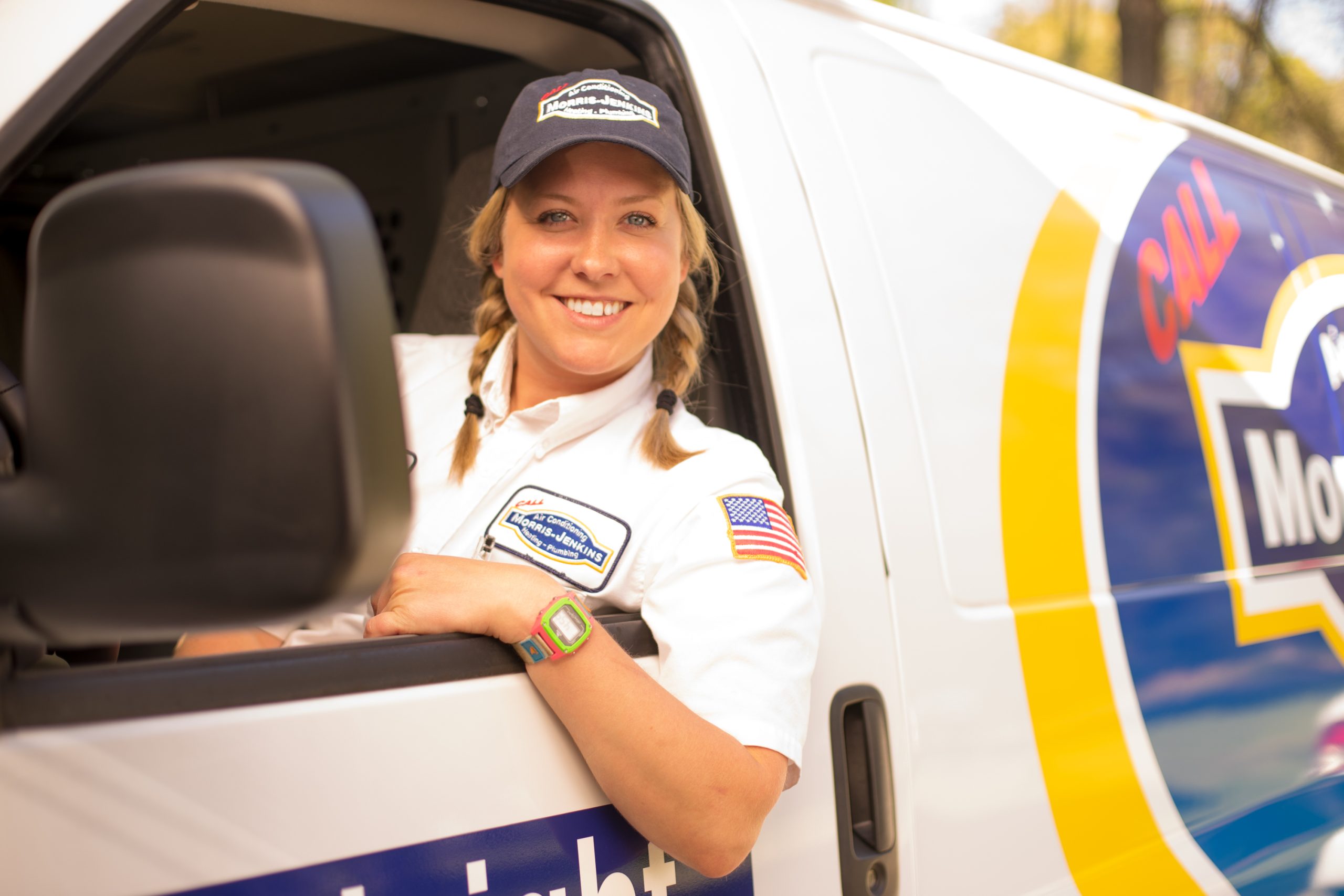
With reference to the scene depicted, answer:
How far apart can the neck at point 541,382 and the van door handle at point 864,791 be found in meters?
0.54

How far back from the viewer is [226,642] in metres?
1.48

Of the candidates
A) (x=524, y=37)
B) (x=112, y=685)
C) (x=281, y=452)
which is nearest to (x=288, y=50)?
(x=524, y=37)

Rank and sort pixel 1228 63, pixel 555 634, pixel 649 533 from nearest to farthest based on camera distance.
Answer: pixel 555 634
pixel 649 533
pixel 1228 63

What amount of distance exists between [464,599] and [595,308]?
50 cm

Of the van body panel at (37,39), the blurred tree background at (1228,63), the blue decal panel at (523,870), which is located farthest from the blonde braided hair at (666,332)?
the blurred tree background at (1228,63)

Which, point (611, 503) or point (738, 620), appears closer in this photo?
point (738, 620)

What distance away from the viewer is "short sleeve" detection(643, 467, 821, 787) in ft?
4.09

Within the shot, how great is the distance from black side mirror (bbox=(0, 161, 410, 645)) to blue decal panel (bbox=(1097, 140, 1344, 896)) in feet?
4.69

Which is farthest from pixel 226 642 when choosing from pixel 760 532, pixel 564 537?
pixel 760 532

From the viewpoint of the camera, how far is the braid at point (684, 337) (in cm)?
148

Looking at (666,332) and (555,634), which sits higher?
(666,332)

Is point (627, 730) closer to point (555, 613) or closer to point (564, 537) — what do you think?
point (555, 613)

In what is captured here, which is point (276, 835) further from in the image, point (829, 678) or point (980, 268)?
point (980, 268)

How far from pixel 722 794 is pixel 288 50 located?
1.70 meters
